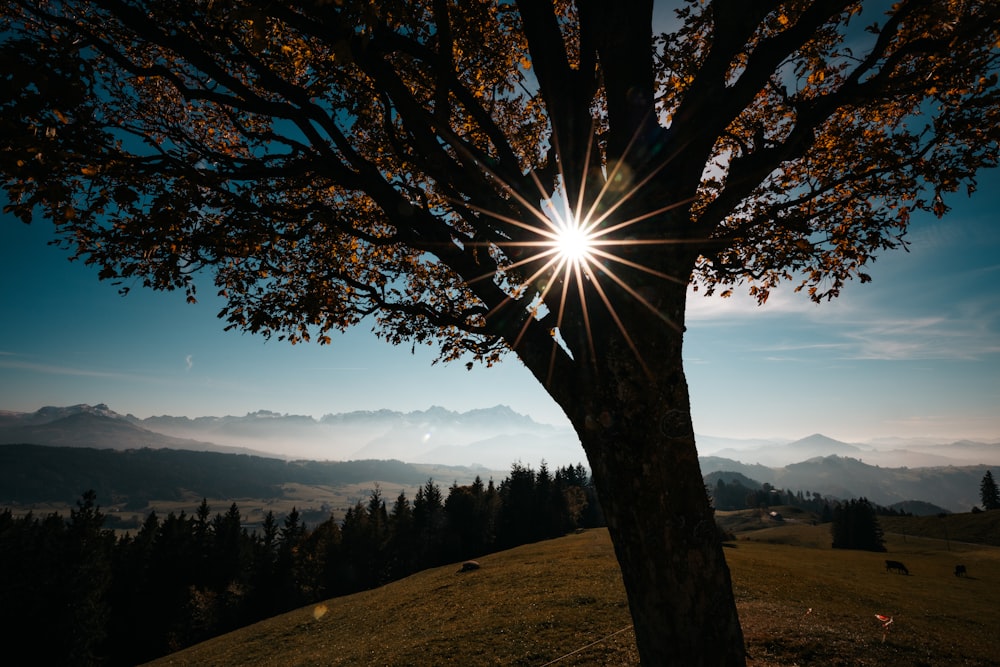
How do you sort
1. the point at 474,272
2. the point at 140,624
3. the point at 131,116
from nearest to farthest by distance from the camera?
the point at 474,272, the point at 131,116, the point at 140,624

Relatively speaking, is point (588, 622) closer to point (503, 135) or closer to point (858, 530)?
point (503, 135)

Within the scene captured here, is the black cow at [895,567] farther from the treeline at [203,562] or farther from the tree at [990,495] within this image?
the tree at [990,495]

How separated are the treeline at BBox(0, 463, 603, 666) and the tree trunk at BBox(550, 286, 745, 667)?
67.4 meters

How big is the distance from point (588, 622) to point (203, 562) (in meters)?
73.5

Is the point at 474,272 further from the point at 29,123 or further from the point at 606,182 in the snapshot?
the point at 29,123

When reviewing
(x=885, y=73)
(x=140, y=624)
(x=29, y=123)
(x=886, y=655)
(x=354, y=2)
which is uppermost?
(x=885, y=73)

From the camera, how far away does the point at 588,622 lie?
65.0ft

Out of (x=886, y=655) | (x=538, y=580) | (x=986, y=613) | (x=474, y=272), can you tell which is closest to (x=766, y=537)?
(x=986, y=613)

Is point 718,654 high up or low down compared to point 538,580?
up

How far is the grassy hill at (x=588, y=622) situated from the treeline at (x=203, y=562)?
22.2 metres

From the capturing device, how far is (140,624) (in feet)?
193

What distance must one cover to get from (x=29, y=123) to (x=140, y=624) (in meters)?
82.1

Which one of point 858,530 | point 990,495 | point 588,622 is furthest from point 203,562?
point 990,495

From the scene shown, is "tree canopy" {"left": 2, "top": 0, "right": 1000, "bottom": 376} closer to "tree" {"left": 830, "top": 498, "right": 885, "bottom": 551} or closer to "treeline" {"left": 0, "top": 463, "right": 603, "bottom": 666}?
"treeline" {"left": 0, "top": 463, "right": 603, "bottom": 666}
